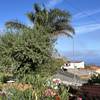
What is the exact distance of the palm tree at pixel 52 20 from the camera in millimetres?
36000

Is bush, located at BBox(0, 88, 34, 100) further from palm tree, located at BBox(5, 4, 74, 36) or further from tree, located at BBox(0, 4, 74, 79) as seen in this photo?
palm tree, located at BBox(5, 4, 74, 36)

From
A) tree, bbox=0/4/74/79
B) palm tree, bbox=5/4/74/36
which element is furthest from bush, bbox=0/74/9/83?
palm tree, bbox=5/4/74/36

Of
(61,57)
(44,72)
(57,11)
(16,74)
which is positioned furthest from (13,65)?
(57,11)

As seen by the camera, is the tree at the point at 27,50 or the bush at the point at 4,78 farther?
the bush at the point at 4,78

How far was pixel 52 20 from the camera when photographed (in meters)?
36.7

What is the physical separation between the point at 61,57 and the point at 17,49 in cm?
791

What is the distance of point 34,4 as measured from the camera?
1480 inches

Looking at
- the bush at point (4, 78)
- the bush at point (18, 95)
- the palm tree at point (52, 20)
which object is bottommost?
the bush at point (18, 95)

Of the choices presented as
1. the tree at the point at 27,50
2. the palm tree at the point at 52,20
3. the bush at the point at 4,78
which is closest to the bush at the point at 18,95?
the tree at the point at 27,50

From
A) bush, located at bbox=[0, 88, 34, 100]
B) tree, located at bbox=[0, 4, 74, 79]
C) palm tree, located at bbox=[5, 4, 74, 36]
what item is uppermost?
palm tree, located at bbox=[5, 4, 74, 36]

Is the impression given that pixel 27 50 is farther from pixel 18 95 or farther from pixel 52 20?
pixel 52 20

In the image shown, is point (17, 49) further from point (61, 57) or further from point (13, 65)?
point (61, 57)

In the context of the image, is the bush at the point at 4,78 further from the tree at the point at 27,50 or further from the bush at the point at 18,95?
the bush at the point at 18,95

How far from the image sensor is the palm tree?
3600cm
